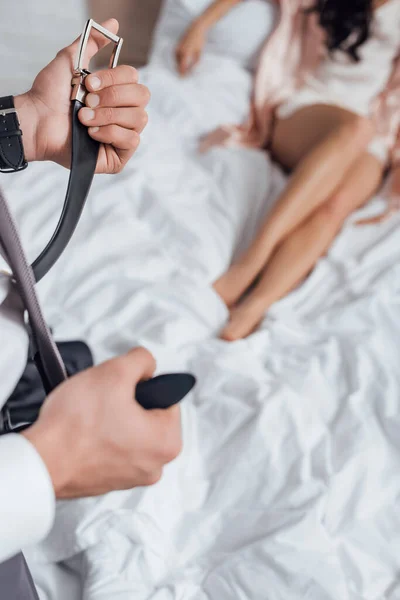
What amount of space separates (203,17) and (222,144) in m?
0.32

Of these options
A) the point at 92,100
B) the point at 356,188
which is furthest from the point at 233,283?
the point at 92,100

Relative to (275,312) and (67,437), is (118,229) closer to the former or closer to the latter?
(275,312)

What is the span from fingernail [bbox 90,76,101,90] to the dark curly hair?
1034mm

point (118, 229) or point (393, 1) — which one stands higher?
point (393, 1)

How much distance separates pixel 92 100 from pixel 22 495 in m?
0.25

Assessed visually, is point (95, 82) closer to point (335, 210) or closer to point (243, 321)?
point (243, 321)

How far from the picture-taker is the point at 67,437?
34 centimetres

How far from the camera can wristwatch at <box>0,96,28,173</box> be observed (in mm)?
343

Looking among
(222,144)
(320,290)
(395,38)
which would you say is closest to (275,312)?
(320,290)

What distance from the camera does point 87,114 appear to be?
0.34 meters

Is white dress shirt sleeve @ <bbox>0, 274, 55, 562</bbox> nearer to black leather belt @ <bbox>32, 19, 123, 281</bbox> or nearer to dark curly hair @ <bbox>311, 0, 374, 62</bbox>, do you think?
black leather belt @ <bbox>32, 19, 123, 281</bbox>

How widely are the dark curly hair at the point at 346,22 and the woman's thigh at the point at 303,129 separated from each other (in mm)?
175

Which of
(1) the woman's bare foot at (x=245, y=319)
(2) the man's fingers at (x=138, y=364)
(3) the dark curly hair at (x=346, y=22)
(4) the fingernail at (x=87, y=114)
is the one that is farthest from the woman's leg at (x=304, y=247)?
(4) the fingernail at (x=87, y=114)

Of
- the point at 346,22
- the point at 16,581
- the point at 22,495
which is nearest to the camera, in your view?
the point at 22,495
